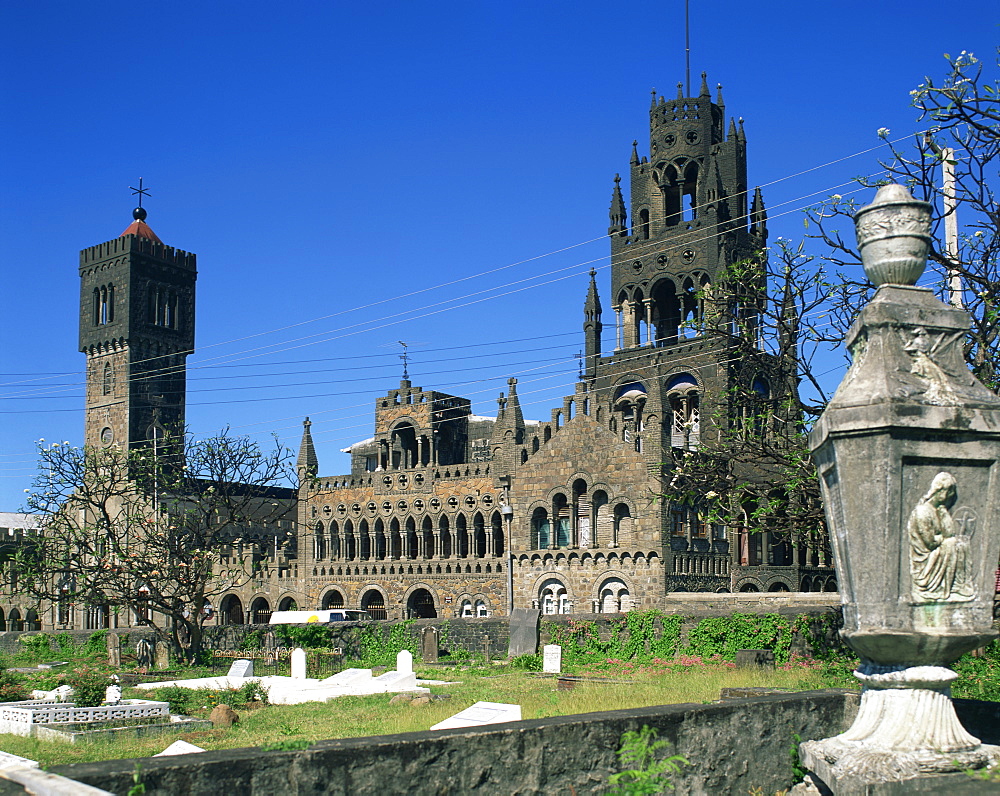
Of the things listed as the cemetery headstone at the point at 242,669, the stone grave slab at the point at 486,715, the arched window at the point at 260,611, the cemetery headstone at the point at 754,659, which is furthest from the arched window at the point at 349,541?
the stone grave slab at the point at 486,715

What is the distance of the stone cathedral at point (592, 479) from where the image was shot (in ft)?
126

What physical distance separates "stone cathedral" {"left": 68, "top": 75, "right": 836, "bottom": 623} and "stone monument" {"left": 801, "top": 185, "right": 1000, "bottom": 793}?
27.4 m

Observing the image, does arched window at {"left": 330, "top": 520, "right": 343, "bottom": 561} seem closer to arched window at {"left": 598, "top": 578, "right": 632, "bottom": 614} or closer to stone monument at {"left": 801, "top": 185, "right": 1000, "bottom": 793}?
arched window at {"left": 598, "top": 578, "right": 632, "bottom": 614}

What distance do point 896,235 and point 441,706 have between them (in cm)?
1076

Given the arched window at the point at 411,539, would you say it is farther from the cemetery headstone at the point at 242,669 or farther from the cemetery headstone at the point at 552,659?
the cemetery headstone at the point at 242,669

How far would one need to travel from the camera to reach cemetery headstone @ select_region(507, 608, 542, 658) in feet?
82.8

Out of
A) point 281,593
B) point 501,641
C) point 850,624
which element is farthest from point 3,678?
point 281,593

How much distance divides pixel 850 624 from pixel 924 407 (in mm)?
1594

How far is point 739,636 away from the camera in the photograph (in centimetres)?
2183

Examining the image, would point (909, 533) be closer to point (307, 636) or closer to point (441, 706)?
point (441, 706)

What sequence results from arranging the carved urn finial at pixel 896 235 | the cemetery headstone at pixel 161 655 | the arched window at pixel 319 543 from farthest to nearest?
1. the arched window at pixel 319 543
2. the cemetery headstone at pixel 161 655
3. the carved urn finial at pixel 896 235

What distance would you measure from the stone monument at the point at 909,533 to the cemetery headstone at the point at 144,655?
22684 mm

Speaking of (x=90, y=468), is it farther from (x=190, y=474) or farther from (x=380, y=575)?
(x=380, y=575)

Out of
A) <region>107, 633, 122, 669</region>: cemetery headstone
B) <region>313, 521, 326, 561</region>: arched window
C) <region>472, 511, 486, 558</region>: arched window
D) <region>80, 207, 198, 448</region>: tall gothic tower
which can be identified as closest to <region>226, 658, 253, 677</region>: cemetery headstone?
<region>107, 633, 122, 669</region>: cemetery headstone
